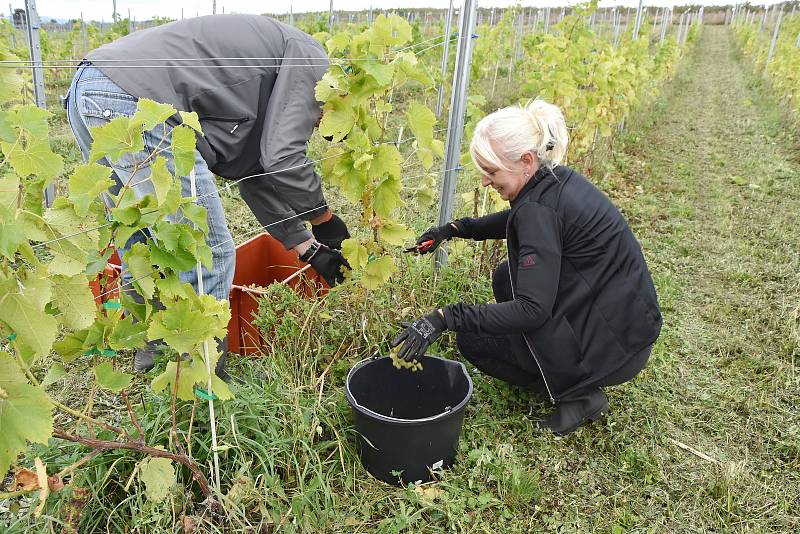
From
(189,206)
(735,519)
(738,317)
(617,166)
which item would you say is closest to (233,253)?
(189,206)

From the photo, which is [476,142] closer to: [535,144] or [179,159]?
[535,144]

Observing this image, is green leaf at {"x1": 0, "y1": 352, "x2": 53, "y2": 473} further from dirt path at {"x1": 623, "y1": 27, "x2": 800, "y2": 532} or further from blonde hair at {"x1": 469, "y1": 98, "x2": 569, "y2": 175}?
dirt path at {"x1": 623, "y1": 27, "x2": 800, "y2": 532}

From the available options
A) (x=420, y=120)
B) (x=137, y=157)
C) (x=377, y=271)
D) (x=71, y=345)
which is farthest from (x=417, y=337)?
(x=137, y=157)

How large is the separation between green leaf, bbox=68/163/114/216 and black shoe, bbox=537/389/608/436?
1.82 meters

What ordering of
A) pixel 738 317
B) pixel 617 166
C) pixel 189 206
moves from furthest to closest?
pixel 617 166, pixel 738 317, pixel 189 206

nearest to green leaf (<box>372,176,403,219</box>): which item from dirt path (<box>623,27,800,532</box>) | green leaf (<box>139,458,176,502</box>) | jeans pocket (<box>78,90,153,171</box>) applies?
jeans pocket (<box>78,90,153,171</box>)

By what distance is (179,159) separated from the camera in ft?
4.27

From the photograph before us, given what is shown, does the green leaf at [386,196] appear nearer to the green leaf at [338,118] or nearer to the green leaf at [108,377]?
the green leaf at [338,118]

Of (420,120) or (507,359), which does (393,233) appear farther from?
(507,359)

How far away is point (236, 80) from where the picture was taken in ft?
6.91

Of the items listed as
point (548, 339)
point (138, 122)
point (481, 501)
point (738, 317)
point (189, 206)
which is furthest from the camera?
point (738, 317)

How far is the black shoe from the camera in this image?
227 cm

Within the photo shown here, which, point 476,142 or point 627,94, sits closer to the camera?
point 476,142

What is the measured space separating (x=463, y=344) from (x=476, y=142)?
0.88 m
